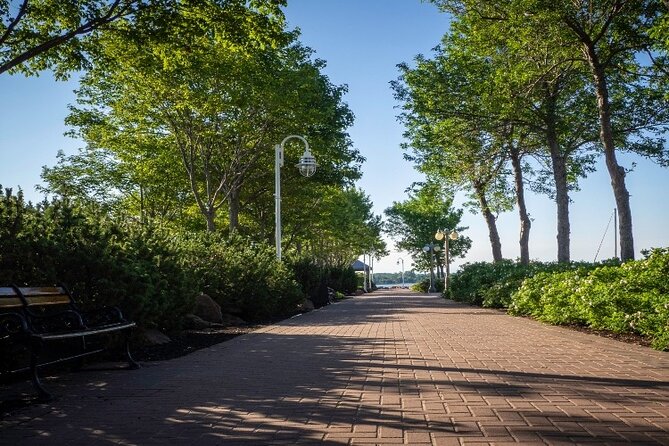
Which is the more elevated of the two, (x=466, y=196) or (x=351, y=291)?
(x=466, y=196)

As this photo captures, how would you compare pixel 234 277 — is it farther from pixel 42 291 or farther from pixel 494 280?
pixel 494 280

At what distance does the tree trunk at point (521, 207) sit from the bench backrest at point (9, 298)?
1996 centimetres

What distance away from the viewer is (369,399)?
5.11m

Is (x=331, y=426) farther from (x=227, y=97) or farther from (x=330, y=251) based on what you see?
(x=330, y=251)

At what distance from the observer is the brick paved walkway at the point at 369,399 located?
398cm

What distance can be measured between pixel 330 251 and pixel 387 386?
54462 millimetres

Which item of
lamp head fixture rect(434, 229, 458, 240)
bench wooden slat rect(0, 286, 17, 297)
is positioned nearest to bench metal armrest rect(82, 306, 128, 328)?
bench wooden slat rect(0, 286, 17, 297)

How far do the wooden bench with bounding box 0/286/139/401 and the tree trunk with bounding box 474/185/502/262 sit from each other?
856 inches

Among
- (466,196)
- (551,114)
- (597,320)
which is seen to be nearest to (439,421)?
(597,320)

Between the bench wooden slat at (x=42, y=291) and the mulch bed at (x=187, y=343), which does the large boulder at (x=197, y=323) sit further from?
the bench wooden slat at (x=42, y=291)

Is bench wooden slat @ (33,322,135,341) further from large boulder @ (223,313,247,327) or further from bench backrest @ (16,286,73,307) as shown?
large boulder @ (223,313,247,327)

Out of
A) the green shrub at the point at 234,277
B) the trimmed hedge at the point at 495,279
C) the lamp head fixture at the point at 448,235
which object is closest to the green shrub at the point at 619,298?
the trimmed hedge at the point at 495,279

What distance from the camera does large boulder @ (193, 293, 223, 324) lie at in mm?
13141

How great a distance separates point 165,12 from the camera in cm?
1132
